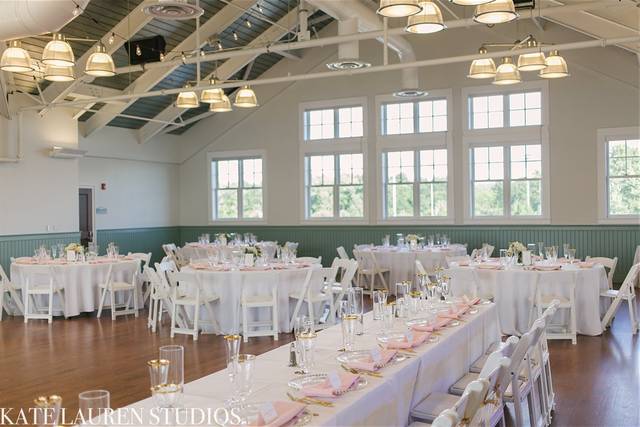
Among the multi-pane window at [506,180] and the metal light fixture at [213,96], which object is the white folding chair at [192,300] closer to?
the metal light fixture at [213,96]

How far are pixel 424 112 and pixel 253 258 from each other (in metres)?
7.26

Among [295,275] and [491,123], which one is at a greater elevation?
[491,123]

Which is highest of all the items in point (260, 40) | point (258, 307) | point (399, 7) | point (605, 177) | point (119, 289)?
point (260, 40)

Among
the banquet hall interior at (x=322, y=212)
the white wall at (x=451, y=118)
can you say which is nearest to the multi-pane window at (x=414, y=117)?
the banquet hall interior at (x=322, y=212)

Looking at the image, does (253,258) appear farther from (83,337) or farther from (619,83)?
(619,83)

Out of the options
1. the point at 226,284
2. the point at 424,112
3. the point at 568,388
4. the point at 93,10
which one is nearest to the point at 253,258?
the point at 226,284

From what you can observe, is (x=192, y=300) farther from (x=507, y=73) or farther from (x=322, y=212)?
(x=322, y=212)

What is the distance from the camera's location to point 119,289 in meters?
9.77

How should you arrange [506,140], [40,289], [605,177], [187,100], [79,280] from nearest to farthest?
[40,289] < [79,280] < [187,100] < [605,177] < [506,140]

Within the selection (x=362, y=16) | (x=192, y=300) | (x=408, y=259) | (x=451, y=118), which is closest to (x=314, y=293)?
(x=192, y=300)

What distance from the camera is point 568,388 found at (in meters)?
5.57

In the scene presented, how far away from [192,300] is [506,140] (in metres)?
8.38

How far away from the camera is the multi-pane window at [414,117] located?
14.4 meters

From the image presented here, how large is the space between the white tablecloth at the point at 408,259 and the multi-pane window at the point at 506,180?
7.72 feet
